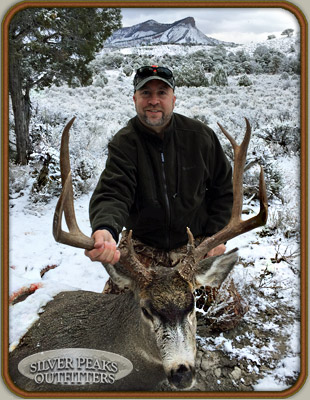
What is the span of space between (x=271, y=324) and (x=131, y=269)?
2.14 m

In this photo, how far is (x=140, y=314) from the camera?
8.97 feet

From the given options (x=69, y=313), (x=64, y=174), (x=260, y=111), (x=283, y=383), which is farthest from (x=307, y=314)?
(x=260, y=111)

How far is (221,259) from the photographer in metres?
2.87

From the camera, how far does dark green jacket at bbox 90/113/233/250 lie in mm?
3699

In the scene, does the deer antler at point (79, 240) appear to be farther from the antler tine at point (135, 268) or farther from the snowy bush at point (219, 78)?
the snowy bush at point (219, 78)

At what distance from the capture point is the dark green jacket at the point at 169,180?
3.70m

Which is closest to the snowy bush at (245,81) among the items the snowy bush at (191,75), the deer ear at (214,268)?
the snowy bush at (191,75)

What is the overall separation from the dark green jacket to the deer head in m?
0.85

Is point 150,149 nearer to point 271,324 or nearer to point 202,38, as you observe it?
point 202,38

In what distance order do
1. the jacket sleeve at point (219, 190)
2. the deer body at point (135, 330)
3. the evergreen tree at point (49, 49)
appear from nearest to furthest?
the deer body at point (135, 330) < the jacket sleeve at point (219, 190) < the evergreen tree at point (49, 49)

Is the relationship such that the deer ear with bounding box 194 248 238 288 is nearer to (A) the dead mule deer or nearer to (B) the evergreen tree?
(A) the dead mule deer

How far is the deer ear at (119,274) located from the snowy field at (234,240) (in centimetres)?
111

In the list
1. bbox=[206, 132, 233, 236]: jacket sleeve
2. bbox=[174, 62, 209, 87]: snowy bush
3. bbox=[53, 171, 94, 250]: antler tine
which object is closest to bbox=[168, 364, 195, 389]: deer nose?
bbox=[53, 171, 94, 250]: antler tine

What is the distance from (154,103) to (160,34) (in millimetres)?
1091
